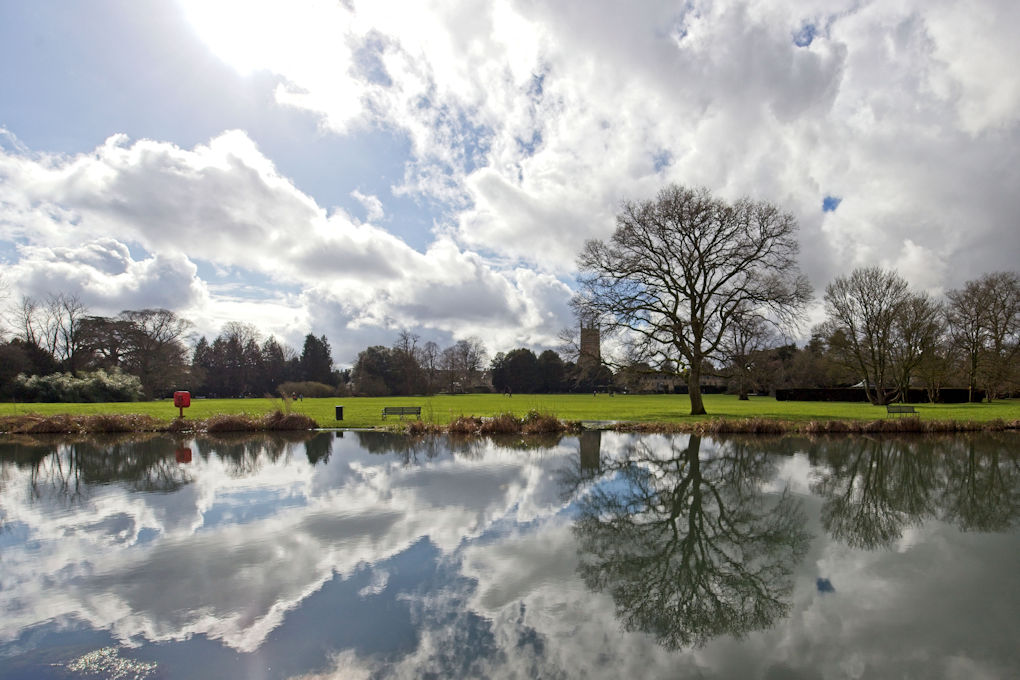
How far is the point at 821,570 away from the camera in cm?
520

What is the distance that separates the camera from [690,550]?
19.2ft

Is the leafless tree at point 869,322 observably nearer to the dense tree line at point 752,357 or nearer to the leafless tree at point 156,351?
the dense tree line at point 752,357

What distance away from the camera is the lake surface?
3.56m

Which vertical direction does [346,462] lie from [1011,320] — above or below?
below

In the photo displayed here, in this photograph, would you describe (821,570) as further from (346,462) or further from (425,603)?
(346,462)

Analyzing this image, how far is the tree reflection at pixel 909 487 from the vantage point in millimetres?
6947

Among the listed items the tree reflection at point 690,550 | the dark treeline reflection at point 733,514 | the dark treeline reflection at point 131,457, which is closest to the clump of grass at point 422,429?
the dark treeline reflection at point 131,457

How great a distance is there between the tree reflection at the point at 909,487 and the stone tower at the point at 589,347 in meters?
13.8

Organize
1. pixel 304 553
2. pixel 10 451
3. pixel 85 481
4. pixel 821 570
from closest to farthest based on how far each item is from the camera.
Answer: pixel 821 570, pixel 304 553, pixel 85 481, pixel 10 451

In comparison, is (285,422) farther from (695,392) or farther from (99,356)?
(99,356)

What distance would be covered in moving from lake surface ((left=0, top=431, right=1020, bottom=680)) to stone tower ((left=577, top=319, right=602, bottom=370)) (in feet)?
57.3

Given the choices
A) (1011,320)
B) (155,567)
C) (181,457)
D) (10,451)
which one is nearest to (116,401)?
(10,451)

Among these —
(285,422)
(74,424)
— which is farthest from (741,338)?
(74,424)

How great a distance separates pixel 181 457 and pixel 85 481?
302cm
